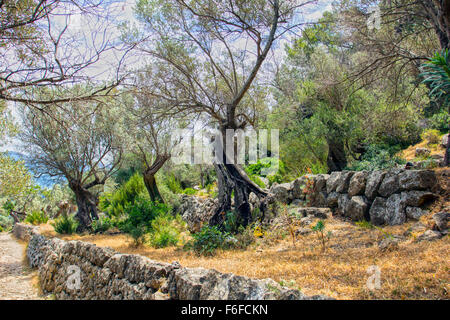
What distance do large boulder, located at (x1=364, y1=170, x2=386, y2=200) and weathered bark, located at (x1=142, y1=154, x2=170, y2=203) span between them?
31.0 ft

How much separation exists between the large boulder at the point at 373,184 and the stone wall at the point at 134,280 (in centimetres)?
536

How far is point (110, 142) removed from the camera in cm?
1377

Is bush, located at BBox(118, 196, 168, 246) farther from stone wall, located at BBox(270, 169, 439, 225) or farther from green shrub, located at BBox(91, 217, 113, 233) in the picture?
stone wall, located at BBox(270, 169, 439, 225)

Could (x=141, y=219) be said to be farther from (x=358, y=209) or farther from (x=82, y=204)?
(x=358, y=209)

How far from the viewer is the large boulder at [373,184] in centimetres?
680

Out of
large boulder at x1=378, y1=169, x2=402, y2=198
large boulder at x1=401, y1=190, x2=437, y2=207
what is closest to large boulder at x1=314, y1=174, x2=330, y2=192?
large boulder at x1=378, y1=169, x2=402, y2=198

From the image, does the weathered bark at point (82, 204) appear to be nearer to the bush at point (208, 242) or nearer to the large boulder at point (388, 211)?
the bush at point (208, 242)

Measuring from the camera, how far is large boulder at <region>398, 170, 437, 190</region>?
5957 millimetres

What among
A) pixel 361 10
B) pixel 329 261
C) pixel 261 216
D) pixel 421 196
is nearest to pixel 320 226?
pixel 329 261

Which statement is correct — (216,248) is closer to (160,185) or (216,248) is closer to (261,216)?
(261,216)

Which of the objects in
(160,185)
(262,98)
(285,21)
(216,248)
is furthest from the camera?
(160,185)

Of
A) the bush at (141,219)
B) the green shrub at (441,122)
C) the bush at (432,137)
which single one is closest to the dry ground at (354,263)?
the bush at (141,219)

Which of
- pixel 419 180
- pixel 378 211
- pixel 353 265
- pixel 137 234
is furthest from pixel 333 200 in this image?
pixel 137 234
